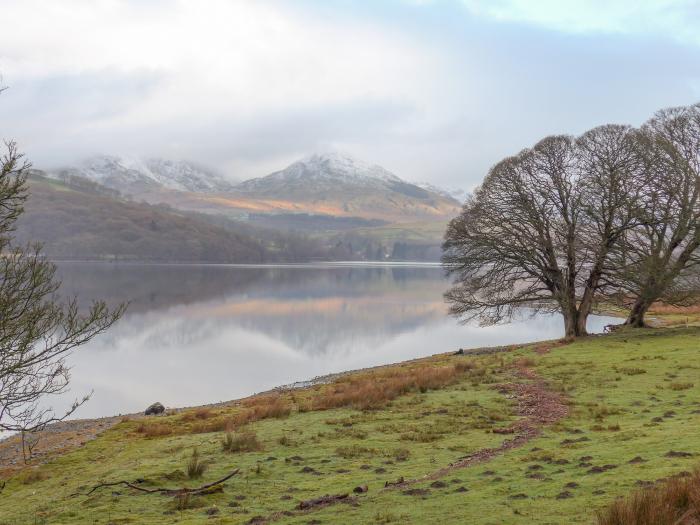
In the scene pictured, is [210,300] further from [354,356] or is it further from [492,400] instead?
[492,400]

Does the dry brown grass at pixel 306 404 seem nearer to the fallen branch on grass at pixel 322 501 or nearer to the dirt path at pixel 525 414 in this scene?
the dirt path at pixel 525 414

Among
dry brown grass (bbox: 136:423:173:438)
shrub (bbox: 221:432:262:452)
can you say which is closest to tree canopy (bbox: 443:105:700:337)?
dry brown grass (bbox: 136:423:173:438)

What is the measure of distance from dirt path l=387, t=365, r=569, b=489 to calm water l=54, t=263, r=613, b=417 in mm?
21281

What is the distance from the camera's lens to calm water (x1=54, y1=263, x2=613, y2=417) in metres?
43.8

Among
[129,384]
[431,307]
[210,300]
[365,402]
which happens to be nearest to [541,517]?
[365,402]

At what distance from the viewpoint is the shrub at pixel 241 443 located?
56.6ft

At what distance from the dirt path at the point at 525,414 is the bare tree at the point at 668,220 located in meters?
13.0

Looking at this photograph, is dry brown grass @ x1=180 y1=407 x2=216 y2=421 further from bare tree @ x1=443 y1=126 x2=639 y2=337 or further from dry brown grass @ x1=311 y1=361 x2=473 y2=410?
bare tree @ x1=443 y1=126 x2=639 y2=337

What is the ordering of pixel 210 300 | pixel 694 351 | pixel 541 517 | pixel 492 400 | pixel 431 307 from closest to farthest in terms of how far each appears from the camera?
1. pixel 541 517
2. pixel 492 400
3. pixel 694 351
4. pixel 431 307
5. pixel 210 300

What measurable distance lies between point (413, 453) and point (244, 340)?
52.3 m

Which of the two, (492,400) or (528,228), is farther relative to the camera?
(528,228)

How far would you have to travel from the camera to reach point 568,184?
40.3 metres

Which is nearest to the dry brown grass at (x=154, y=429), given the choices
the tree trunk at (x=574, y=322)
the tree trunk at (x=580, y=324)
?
the tree trunk at (x=574, y=322)

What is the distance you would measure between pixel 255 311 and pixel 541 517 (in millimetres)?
85577
